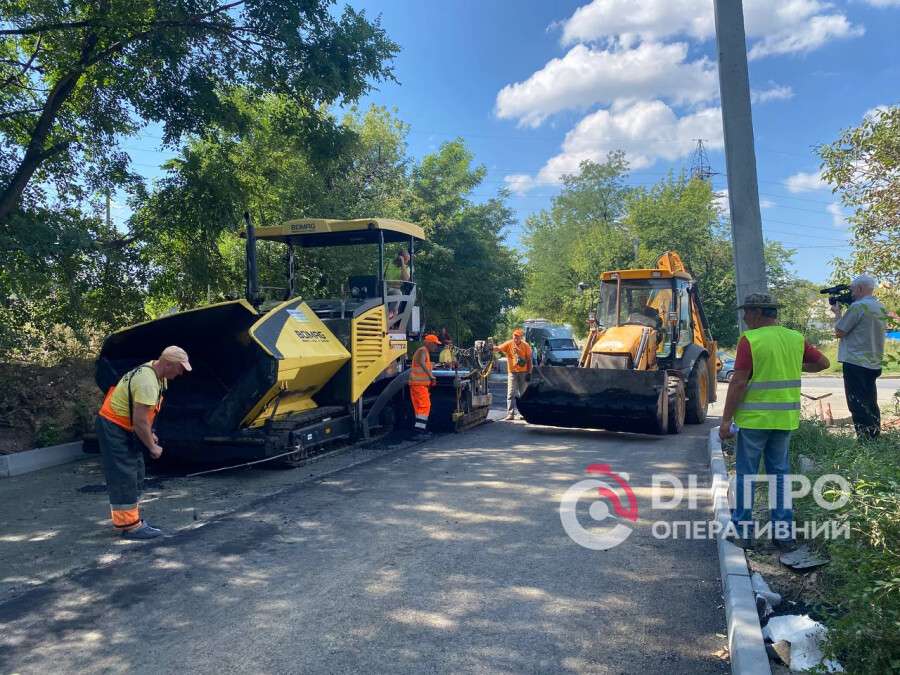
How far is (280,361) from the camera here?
21.8 feet

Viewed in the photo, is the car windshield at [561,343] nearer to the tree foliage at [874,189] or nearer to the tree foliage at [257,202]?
the tree foliage at [257,202]

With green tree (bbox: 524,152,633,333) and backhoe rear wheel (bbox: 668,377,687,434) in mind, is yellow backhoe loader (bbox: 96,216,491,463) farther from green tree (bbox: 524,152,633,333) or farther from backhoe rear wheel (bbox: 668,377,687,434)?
green tree (bbox: 524,152,633,333)

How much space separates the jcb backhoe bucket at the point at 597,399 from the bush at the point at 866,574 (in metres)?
4.67

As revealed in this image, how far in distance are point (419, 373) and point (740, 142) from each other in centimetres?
511

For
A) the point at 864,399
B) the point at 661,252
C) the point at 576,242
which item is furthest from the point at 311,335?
the point at 576,242

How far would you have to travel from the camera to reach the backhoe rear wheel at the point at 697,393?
11.0m

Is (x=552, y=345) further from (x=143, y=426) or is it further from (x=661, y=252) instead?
(x=143, y=426)

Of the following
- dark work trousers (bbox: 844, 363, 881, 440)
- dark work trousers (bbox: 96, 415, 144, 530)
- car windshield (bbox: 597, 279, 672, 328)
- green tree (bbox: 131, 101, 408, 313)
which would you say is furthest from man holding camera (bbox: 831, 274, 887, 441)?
green tree (bbox: 131, 101, 408, 313)

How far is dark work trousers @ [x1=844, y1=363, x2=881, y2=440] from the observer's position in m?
6.25

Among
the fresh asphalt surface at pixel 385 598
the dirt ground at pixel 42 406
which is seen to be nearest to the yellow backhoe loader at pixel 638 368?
the fresh asphalt surface at pixel 385 598

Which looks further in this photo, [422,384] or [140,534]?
[422,384]

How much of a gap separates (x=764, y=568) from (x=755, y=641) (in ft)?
3.93

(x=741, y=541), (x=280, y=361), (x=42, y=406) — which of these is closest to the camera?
(x=741, y=541)

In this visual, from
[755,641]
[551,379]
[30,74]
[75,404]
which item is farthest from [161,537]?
[30,74]
